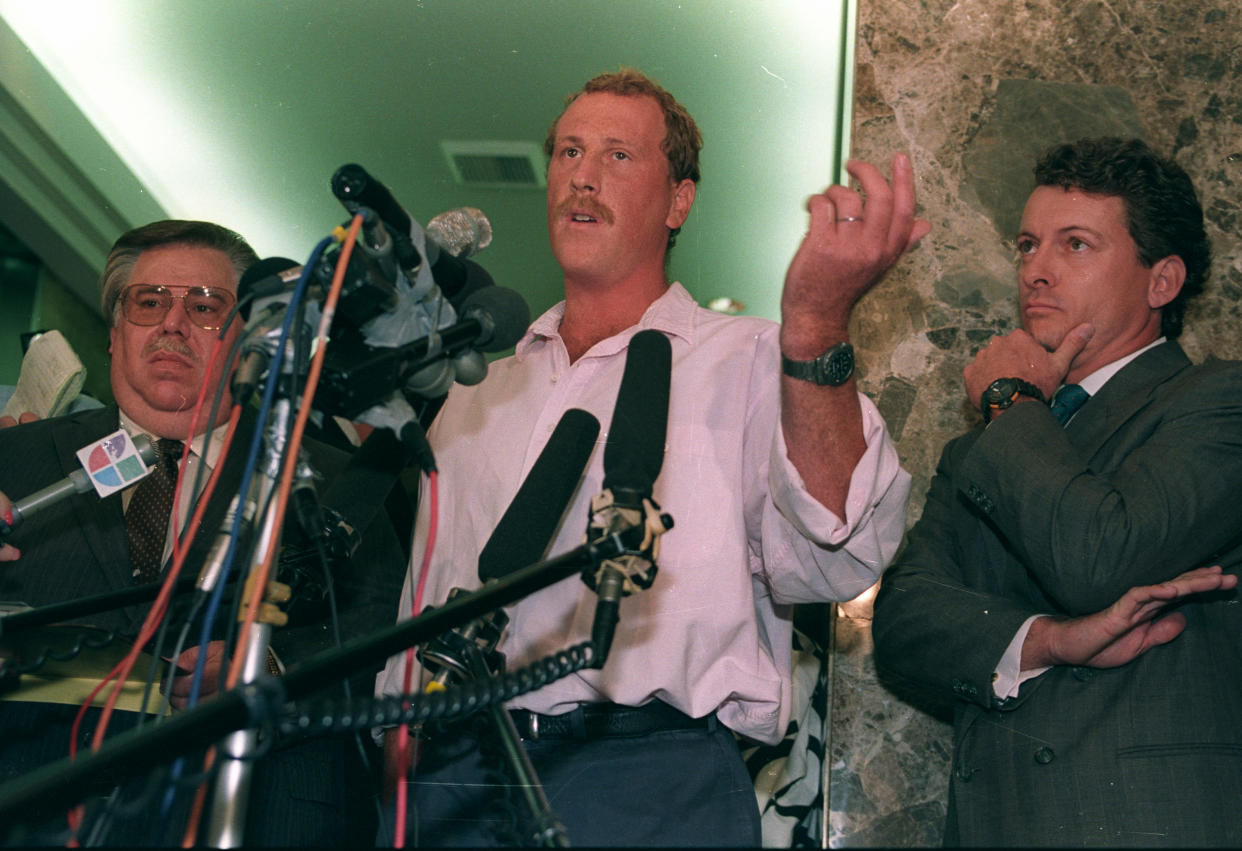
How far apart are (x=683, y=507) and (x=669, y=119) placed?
0.94 meters

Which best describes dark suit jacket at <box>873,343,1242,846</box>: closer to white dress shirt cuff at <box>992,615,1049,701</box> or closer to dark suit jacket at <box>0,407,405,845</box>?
white dress shirt cuff at <box>992,615,1049,701</box>

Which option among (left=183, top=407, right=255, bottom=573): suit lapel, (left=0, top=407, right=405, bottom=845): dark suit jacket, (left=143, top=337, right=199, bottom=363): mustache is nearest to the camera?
(left=0, top=407, right=405, bottom=845): dark suit jacket

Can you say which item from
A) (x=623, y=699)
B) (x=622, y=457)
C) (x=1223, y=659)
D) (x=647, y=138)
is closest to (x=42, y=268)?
(x=647, y=138)

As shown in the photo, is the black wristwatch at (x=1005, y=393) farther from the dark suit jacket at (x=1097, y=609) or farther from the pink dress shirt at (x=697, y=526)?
the pink dress shirt at (x=697, y=526)

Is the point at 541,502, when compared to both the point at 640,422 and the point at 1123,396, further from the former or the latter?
the point at 1123,396

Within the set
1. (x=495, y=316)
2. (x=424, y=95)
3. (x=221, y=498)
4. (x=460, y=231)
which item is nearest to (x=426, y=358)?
(x=495, y=316)

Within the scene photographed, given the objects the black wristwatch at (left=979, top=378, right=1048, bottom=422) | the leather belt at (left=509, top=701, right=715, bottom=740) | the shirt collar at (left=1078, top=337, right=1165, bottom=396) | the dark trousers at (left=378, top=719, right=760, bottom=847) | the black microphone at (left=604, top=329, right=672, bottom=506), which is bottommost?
the dark trousers at (left=378, top=719, right=760, bottom=847)

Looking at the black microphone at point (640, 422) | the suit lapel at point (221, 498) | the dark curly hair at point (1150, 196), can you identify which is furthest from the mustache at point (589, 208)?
the dark curly hair at point (1150, 196)

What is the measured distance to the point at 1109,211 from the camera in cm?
221

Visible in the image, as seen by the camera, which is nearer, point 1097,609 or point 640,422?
point 640,422

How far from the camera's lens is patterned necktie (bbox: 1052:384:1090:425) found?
2.08 meters

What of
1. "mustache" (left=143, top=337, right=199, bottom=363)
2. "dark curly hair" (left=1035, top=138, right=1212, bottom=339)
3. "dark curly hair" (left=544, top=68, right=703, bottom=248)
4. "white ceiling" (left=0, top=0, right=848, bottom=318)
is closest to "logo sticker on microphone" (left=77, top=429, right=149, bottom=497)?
"mustache" (left=143, top=337, right=199, bottom=363)

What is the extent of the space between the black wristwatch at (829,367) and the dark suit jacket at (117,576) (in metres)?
0.81

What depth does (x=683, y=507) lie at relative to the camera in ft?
5.86
